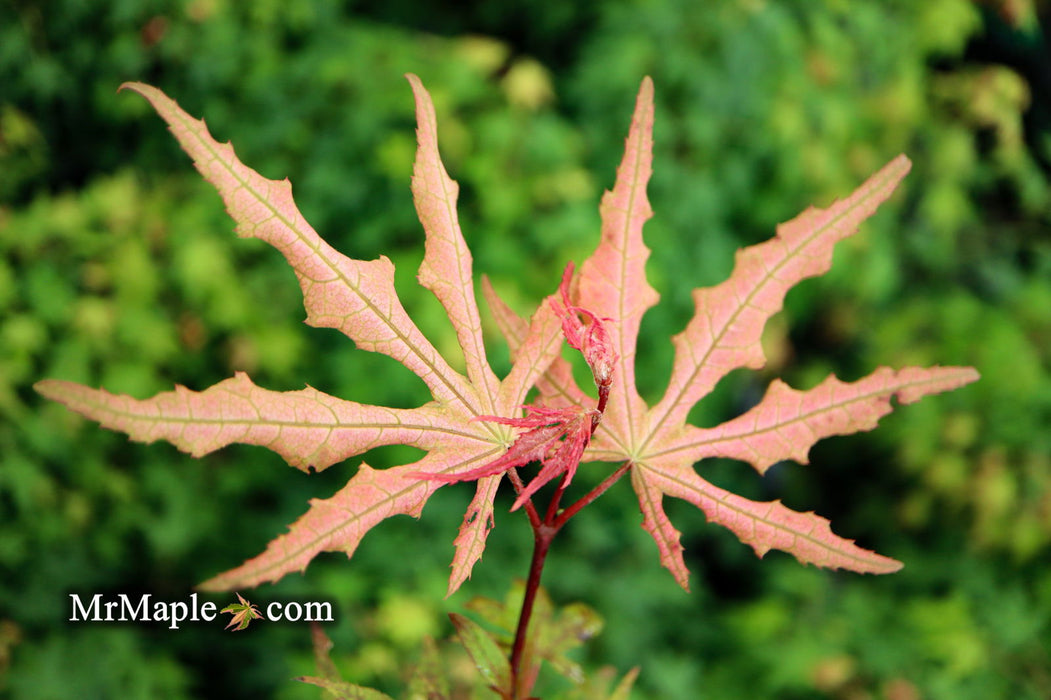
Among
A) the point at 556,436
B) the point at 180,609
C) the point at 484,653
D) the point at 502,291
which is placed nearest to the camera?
the point at 556,436

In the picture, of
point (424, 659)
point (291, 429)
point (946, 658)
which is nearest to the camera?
point (291, 429)

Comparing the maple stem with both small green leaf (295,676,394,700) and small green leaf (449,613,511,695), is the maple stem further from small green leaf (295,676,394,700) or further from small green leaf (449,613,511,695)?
small green leaf (295,676,394,700)

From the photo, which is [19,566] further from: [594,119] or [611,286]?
[594,119]

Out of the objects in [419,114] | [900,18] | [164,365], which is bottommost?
[419,114]

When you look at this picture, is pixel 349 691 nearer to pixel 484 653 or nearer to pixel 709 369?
pixel 484 653

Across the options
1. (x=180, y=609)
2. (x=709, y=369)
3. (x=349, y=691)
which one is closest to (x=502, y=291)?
(x=180, y=609)

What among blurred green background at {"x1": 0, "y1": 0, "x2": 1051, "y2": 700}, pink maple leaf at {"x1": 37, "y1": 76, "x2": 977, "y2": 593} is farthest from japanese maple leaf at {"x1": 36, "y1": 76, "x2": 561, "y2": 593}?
blurred green background at {"x1": 0, "y1": 0, "x2": 1051, "y2": 700}

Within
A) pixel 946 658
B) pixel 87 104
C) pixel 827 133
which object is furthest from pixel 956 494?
pixel 87 104
